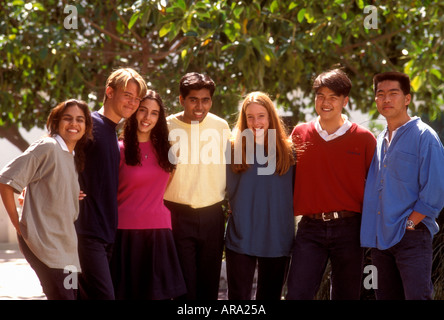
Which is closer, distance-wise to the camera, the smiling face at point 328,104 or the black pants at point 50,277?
the black pants at point 50,277

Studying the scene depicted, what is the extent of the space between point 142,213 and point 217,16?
8.12ft

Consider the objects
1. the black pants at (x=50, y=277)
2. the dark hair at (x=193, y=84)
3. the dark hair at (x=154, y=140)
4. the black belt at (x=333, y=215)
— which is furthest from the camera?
the dark hair at (x=193, y=84)

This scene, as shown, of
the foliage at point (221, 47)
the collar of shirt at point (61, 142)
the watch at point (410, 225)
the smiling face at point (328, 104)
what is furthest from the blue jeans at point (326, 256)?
the foliage at point (221, 47)

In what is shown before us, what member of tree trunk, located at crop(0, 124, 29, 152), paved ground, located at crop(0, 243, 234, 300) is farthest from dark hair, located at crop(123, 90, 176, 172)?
tree trunk, located at crop(0, 124, 29, 152)

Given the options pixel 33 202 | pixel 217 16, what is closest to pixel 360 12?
pixel 217 16

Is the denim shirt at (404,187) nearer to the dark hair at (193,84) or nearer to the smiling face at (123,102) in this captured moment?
the dark hair at (193,84)

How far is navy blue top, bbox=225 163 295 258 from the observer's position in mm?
4793

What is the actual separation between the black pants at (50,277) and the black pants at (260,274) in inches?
47.9

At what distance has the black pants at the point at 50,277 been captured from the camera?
13.2 feet

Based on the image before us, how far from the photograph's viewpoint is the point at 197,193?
16.1ft

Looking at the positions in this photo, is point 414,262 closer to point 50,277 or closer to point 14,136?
point 50,277

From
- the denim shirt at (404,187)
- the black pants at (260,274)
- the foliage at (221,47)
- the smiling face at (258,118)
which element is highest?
the foliage at (221,47)

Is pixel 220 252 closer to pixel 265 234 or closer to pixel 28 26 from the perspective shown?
pixel 265 234

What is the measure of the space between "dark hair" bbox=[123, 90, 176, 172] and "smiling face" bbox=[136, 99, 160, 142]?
0.10 ft
